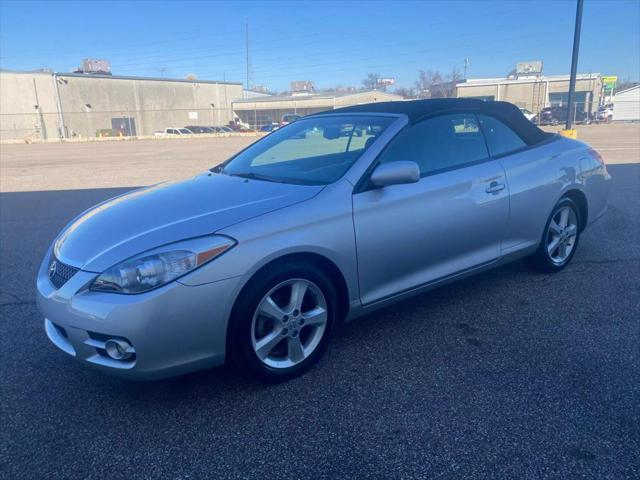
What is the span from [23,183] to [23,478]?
12.0 metres

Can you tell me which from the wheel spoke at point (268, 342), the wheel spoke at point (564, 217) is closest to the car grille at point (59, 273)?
the wheel spoke at point (268, 342)

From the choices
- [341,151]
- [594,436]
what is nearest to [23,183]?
[341,151]

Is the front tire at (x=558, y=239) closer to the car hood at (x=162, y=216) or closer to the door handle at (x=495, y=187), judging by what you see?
the door handle at (x=495, y=187)

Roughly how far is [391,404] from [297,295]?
2.56 ft

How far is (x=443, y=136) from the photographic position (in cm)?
370

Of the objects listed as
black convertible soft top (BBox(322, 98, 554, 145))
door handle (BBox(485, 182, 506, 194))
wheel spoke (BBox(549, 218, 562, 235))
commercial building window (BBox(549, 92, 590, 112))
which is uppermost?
commercial building window (BBox(549, 92, 590, 112))

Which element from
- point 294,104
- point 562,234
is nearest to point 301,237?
point 562,234

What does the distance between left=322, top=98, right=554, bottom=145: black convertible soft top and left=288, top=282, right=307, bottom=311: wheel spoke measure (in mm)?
1482

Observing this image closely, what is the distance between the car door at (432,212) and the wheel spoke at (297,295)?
1.35ft

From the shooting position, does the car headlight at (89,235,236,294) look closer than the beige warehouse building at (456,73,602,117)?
Yes

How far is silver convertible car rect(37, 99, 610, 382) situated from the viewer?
8.15ft

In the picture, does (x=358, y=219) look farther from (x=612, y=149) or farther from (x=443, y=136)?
(x=612, y=149)

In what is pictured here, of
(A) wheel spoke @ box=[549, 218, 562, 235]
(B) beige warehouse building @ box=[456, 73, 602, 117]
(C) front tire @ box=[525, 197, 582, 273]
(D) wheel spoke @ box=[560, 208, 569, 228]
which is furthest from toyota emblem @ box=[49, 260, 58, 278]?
(B) beige warehouse building @ box=[456, 73, 602, 117]

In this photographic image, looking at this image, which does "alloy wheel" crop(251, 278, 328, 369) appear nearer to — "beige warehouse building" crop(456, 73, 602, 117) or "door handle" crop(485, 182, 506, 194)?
"door handle" crop(485, 182, 506, 194)
